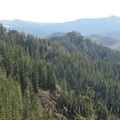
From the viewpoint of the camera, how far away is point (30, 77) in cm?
16012

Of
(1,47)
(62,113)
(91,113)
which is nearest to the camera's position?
(91,113)

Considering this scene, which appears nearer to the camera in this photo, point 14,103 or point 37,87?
point 14,103

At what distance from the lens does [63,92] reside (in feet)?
532

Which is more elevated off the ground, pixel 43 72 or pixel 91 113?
pixel 91 113

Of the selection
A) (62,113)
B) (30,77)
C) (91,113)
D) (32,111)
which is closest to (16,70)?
(30,77)

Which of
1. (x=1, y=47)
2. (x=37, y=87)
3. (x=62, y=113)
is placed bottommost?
(x=62, y=113)

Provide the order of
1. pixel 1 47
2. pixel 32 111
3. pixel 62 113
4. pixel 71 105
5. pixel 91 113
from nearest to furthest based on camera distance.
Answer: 1. pixel 91 113
2. pixel 32 111
3. pixel 62 113
4. pixel 71 105
5. pixel 1 47

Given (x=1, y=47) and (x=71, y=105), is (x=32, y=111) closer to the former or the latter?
(x=71, y=105)

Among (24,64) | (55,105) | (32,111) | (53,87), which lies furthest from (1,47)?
(32,111)

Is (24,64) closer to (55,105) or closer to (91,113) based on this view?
(55,105)

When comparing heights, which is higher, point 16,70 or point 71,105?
point 16,70

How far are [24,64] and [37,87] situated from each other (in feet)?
63.2

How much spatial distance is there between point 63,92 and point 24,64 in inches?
1064

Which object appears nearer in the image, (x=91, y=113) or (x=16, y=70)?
(x=91, y=113)
